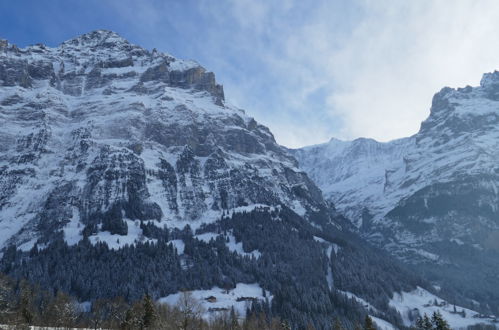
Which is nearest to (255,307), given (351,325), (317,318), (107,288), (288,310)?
(288,310)

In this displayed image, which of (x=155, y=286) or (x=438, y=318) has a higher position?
(x=155, y=286)

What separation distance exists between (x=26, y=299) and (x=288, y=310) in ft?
341

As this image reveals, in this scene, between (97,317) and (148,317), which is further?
(97,317)

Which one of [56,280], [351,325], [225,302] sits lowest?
[351,325]

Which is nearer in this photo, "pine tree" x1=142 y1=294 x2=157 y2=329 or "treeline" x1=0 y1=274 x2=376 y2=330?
"pine tree" x1=142 y1=294 x2=157 y2=329

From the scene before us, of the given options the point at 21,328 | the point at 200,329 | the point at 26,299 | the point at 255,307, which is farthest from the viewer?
the point at 255,307

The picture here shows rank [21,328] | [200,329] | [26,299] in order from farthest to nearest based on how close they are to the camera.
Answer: [200,329] → [26,299] → [21,328]

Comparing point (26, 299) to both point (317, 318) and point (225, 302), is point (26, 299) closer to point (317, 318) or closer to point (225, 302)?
point (225, 302)

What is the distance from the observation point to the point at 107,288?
190 metres

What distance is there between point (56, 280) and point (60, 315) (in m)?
82.8

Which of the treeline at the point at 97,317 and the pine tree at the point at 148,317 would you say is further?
the treeline at the point at 97,317

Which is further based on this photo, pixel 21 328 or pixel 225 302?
pixel 225 302

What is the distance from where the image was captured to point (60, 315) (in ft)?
380

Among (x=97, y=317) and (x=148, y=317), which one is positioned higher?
(x=97, y=317)
